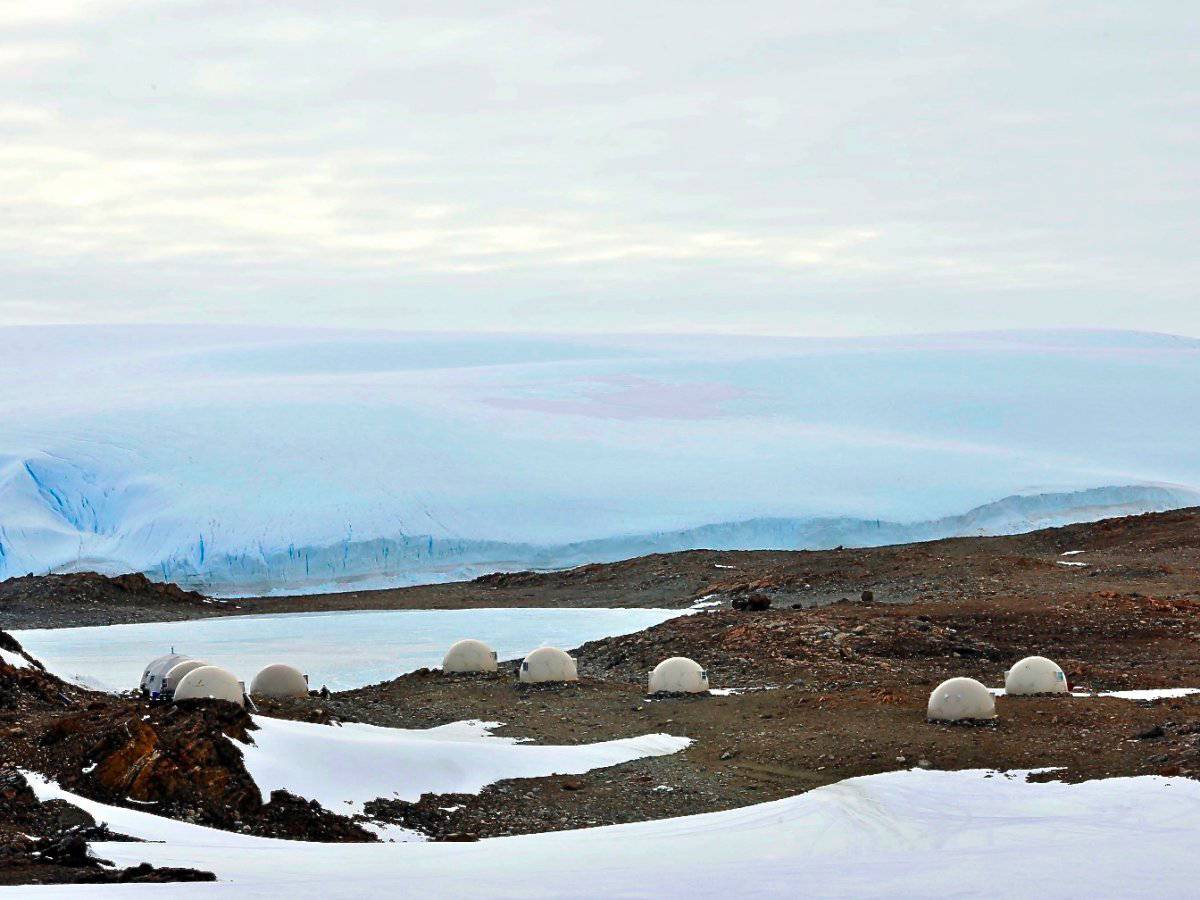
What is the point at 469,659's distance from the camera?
16.8 metres

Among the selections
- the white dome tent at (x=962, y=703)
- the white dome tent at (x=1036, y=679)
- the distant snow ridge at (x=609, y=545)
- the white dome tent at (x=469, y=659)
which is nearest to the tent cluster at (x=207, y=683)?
the white dome tent at (x=469, y=659)

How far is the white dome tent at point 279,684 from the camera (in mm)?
14703

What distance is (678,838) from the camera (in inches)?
356

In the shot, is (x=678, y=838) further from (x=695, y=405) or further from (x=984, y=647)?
(x=695, y=405)

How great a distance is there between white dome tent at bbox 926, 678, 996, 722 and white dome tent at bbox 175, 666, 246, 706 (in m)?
5.99

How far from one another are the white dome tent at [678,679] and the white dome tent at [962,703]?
9.25 ft

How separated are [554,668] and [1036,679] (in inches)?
196

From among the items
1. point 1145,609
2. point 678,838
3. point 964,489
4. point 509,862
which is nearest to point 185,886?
point 509,862

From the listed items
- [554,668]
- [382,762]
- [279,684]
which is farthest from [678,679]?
[382,762]

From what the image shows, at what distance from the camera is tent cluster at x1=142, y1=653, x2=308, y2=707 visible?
1197 centimetres

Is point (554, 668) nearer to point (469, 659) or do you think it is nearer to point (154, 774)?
point (469, 659)

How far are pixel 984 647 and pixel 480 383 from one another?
23762 mm

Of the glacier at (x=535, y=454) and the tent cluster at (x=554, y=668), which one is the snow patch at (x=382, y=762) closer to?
the tent cluster at (x=554, y=668)

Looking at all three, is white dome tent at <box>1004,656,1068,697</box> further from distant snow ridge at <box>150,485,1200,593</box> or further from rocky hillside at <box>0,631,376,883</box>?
distant snow ridge at <box>150,485,1200,593</box>
